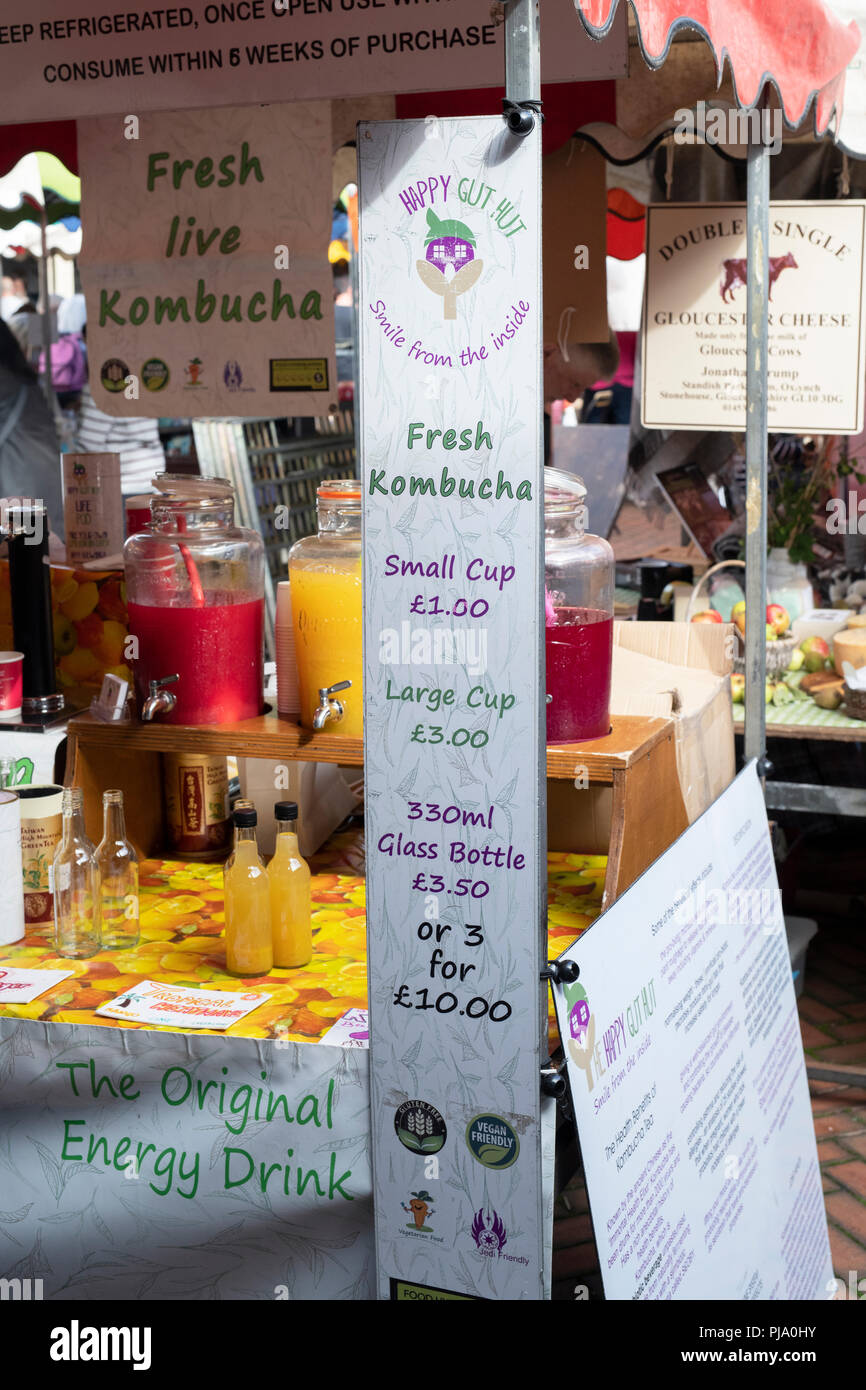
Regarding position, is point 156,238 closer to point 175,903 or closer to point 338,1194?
point 175,903

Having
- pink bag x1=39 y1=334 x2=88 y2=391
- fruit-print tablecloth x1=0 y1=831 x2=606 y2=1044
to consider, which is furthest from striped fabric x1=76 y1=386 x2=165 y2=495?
fruit-print tablecloth x1=0 y1=831 x2=606 y2=1044

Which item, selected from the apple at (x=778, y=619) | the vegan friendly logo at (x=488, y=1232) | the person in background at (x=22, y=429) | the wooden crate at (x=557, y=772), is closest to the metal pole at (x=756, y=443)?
the wooden crate at (x=557, y=772)

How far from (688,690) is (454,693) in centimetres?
112

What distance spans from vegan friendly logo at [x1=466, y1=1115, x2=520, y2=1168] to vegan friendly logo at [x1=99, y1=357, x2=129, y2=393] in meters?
2.60

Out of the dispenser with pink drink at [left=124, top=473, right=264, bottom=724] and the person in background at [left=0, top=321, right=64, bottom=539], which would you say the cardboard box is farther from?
the person in background at [left=0, top=321, right=64, bottom=539]

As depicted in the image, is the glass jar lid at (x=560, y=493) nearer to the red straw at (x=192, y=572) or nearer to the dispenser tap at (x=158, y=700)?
the red straw at (x=192, y=572)

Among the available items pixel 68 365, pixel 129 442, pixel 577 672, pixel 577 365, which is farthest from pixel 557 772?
pixel 68 365

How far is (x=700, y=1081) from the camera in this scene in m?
2.34

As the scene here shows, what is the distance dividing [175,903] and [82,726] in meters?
0.39

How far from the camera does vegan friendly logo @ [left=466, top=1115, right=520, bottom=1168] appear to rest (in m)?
1.87

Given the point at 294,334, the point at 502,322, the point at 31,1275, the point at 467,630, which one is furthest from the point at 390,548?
the point at 294,334

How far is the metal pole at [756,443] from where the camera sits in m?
3.12

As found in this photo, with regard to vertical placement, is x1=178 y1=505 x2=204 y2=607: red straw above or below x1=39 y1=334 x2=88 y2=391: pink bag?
below
